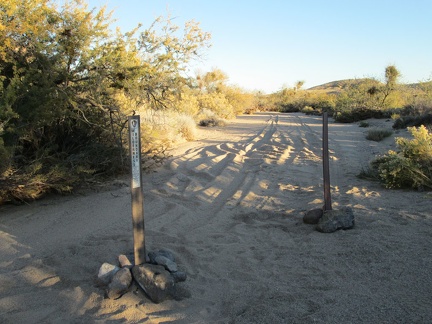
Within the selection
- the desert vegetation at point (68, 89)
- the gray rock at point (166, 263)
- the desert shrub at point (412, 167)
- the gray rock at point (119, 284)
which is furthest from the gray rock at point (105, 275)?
the desert shrub at point (412, 167)

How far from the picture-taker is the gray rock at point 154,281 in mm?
3760

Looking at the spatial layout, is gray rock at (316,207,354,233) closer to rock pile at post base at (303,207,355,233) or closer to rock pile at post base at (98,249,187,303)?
rock pile at post base at (303,207,355,233)

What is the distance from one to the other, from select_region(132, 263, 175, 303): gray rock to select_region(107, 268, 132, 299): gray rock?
82 millimetres

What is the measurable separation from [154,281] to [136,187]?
3.04 ft

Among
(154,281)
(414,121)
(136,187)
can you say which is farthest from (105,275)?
(414,121)

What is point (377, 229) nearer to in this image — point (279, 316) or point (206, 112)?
point (279, 316)

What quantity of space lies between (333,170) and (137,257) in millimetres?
6908

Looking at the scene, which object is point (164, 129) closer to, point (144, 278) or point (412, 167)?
point (412, 167)

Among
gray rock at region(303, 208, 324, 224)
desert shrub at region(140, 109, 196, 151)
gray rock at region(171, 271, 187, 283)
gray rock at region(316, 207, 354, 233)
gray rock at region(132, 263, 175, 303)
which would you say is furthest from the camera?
desert shrub at region(140, 109, 196, 151)

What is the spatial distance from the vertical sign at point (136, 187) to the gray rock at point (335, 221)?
2658mm

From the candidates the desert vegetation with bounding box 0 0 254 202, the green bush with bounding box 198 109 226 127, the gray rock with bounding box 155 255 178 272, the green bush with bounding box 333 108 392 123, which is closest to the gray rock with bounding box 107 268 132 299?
the gray rock with bounding box 155 255 178 272

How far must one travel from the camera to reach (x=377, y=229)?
5.46 m

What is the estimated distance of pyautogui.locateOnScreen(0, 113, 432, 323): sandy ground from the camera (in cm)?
361

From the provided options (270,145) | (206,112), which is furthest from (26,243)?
(206,112)
